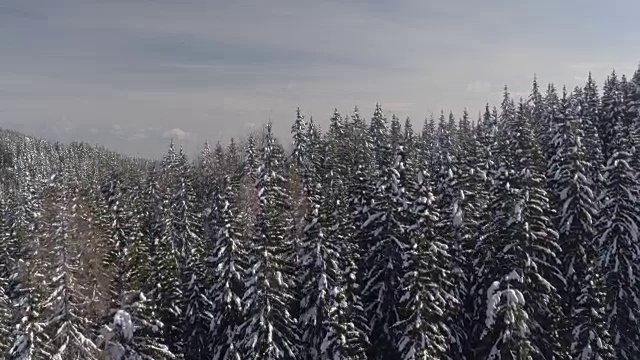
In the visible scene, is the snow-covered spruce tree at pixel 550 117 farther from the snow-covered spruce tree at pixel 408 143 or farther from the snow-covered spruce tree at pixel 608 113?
the snow-covered spruce tree at pixel 408 143

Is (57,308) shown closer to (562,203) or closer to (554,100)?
(562,203)

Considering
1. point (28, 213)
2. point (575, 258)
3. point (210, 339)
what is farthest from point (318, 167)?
Answer: point (28, 213)

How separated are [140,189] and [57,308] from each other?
50826 millimetres

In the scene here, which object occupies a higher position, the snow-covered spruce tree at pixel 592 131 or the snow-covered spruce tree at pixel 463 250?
the snow-covered spruce tree at pixel 592 131

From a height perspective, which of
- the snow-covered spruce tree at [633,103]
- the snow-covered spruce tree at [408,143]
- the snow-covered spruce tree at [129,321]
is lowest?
the snow-covered spruce tree at [129,321]

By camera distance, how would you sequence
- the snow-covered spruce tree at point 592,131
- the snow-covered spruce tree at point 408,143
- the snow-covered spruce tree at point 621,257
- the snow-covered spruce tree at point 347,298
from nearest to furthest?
the snow-covered spruce tree at point 347,298
the snow-covered spruce tree at point 621,257
the snow-covered spruce tree at point 408,143
the snow-covered spruce tree at point 592,131


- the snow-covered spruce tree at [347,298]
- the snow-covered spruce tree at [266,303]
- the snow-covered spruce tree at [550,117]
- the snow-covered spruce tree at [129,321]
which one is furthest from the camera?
the snow-covered spruce tree at [550,117]

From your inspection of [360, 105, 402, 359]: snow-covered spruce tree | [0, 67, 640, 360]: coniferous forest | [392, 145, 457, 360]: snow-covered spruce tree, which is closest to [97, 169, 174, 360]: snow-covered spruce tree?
[0, 67, 640, 360]: coniferous forest

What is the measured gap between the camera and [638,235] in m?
35.2

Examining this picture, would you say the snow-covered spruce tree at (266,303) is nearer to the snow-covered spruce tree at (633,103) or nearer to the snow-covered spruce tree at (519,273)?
the snow-covered spruce tree at (519,273)

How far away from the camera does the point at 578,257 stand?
1371 inches

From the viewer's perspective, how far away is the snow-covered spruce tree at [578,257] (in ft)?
97.6

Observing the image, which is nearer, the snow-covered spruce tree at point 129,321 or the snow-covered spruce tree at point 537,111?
the snow-covered spruce tree at point 129,321

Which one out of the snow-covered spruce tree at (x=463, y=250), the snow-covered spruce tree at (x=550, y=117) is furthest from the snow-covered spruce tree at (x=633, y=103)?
the snow-covered spruce tree at (x=463, y=250)
